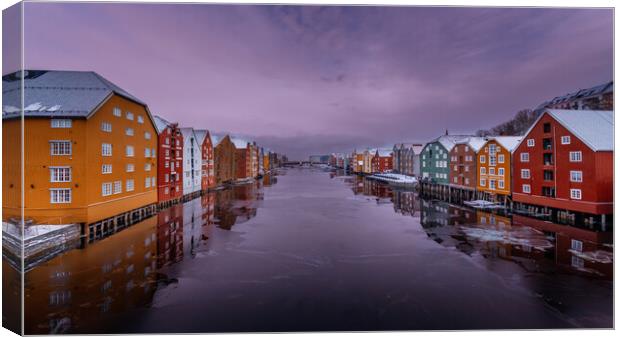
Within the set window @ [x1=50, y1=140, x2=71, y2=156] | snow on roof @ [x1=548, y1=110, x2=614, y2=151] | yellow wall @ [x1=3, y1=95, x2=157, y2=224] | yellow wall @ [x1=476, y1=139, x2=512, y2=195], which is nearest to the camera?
yellow wall @ [x1=3, y1=95, x2=157, y2=224]

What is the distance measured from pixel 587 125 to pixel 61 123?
3074cm

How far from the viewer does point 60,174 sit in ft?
49.3

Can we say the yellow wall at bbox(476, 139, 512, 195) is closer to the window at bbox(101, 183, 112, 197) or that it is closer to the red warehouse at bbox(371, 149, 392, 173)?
the window at bbox(101, 183, 112, 197)

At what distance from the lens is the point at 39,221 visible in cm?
1288

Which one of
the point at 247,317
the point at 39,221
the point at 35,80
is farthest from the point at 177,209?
the point at 247,317

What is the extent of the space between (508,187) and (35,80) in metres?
37.9

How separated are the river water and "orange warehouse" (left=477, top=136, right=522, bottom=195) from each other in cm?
1399

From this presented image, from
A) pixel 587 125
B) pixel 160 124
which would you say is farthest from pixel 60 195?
pixel 587 125

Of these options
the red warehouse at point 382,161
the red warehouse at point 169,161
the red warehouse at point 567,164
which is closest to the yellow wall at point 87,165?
the red warehouse at point 169,161

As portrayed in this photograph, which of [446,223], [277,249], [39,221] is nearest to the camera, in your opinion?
[39,221]

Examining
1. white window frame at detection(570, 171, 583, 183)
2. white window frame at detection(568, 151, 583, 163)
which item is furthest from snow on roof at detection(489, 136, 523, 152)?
white window frame at detection(570, 171, 583, 183)

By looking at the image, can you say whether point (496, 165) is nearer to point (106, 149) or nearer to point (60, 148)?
point (106, 149)

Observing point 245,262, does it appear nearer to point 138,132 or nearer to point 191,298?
point 191,298

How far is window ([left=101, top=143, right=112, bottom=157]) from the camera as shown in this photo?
58.8ft
